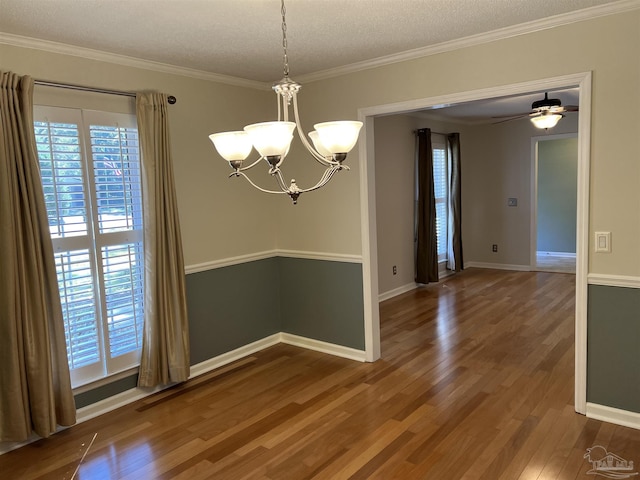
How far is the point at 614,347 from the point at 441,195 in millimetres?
4770

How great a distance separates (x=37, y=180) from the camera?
2.88 m

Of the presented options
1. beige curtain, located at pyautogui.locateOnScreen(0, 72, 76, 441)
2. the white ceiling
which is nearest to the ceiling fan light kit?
the white ceiling

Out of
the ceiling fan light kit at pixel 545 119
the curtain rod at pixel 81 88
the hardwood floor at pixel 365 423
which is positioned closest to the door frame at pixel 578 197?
the hardwood floor at pixel 365 423

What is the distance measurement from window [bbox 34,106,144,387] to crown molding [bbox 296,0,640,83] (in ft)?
5.66

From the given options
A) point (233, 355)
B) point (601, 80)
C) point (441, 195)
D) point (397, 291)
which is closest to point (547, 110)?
point (601, 80)

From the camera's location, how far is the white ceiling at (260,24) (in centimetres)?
255

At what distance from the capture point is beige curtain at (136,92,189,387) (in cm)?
350

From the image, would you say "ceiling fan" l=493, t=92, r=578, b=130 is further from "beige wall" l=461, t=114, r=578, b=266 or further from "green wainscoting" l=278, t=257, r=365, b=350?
"green wainscoting" l=278, t=257, r=365, b=350

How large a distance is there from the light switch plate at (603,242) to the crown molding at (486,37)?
50.8 inches

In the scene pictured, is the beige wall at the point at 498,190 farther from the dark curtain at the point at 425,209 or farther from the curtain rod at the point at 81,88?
the curtain rod at the point at 81,88

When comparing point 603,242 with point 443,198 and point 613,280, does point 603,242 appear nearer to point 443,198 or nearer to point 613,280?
point 613,280

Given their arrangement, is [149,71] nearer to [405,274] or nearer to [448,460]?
[448,460]

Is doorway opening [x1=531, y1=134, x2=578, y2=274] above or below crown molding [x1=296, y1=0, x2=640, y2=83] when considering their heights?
below

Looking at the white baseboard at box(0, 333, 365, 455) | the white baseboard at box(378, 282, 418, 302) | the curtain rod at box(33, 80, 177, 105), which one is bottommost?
the white baseboard at box(0, 333, 365, 455)
